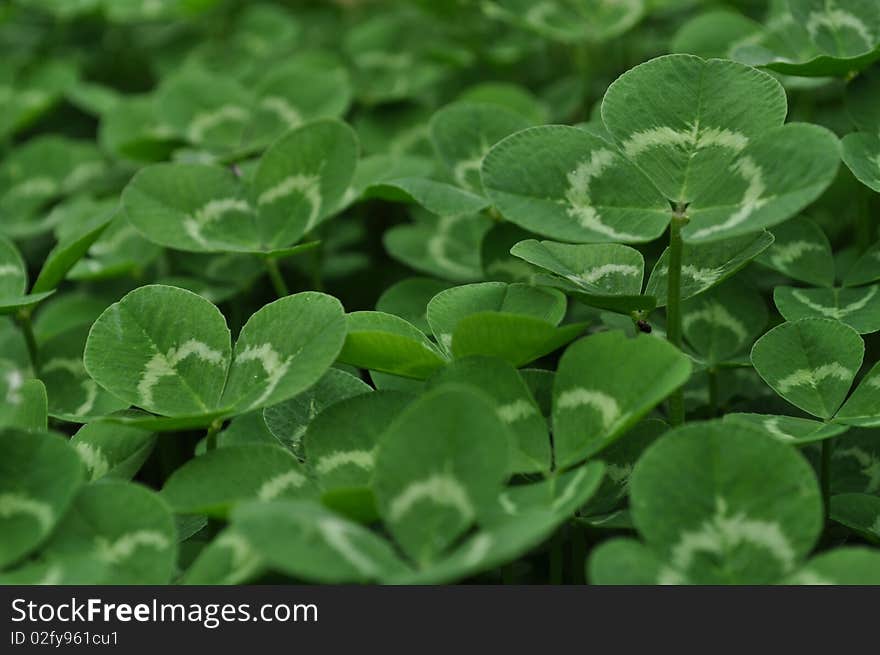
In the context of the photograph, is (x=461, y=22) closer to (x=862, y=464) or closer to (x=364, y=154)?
(x=364, y=154)

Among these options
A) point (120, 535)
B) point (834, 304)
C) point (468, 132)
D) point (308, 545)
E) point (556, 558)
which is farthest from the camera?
point (468, 132)

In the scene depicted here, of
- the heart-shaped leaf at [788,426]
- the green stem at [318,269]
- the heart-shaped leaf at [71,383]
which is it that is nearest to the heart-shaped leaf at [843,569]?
the heart-shaped leaf at [788,426]

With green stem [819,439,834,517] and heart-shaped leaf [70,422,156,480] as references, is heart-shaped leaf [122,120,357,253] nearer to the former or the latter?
heart-shaped leaf [70,422,156,480]

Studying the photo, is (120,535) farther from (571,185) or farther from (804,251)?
(804,251)

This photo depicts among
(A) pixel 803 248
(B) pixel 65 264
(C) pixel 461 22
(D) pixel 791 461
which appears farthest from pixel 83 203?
(D) pixel 791 461

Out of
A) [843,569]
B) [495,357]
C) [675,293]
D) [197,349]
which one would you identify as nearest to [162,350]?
[197,349]

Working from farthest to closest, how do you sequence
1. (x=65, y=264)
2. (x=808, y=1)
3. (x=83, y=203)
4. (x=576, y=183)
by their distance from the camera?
(x=83, y=203), (x=808, y=1), (x=65, y=264), (x=576, y=183)

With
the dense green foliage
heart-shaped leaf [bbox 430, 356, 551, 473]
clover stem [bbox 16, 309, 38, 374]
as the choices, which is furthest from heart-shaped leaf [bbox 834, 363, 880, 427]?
clover stem [bbox 16, 309, 38, 374]

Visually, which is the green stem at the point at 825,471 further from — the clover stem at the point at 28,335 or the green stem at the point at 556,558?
the clover stem at the point at 28,335
